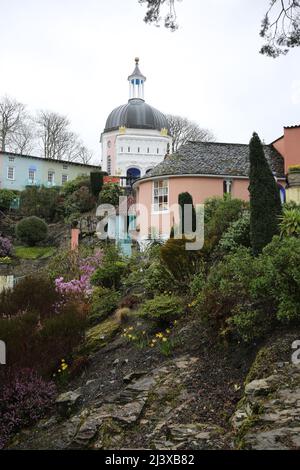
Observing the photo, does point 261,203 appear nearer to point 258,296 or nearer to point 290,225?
point 290,225

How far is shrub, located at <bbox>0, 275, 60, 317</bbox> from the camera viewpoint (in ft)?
35.0

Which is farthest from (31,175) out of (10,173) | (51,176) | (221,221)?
(221,221)

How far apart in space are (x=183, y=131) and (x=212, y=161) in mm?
32674

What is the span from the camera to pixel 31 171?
4391 centimetres

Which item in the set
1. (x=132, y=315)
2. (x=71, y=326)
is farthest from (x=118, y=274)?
(x=71, y=326)

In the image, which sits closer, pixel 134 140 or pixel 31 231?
pixel 31 231

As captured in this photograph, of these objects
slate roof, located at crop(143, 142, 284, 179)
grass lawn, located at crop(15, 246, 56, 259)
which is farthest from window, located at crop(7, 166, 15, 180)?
slate roof, located at crop(143, 142, 284, 179)

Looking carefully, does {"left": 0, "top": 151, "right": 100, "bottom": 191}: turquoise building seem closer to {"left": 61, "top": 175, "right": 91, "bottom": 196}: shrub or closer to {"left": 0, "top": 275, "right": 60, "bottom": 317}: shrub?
{"left": 61, "top": 175, "right": 91, "bottom": 196}: shrub

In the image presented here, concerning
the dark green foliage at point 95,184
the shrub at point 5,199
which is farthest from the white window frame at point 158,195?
the shrub at point 5,199

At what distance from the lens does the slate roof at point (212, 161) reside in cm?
2131

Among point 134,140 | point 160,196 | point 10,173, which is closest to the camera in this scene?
point 160,196

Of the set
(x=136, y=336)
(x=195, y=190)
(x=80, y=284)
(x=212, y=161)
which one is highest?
(x=212, y=161)

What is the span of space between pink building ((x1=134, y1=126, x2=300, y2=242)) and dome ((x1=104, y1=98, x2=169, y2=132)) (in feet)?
77.8
